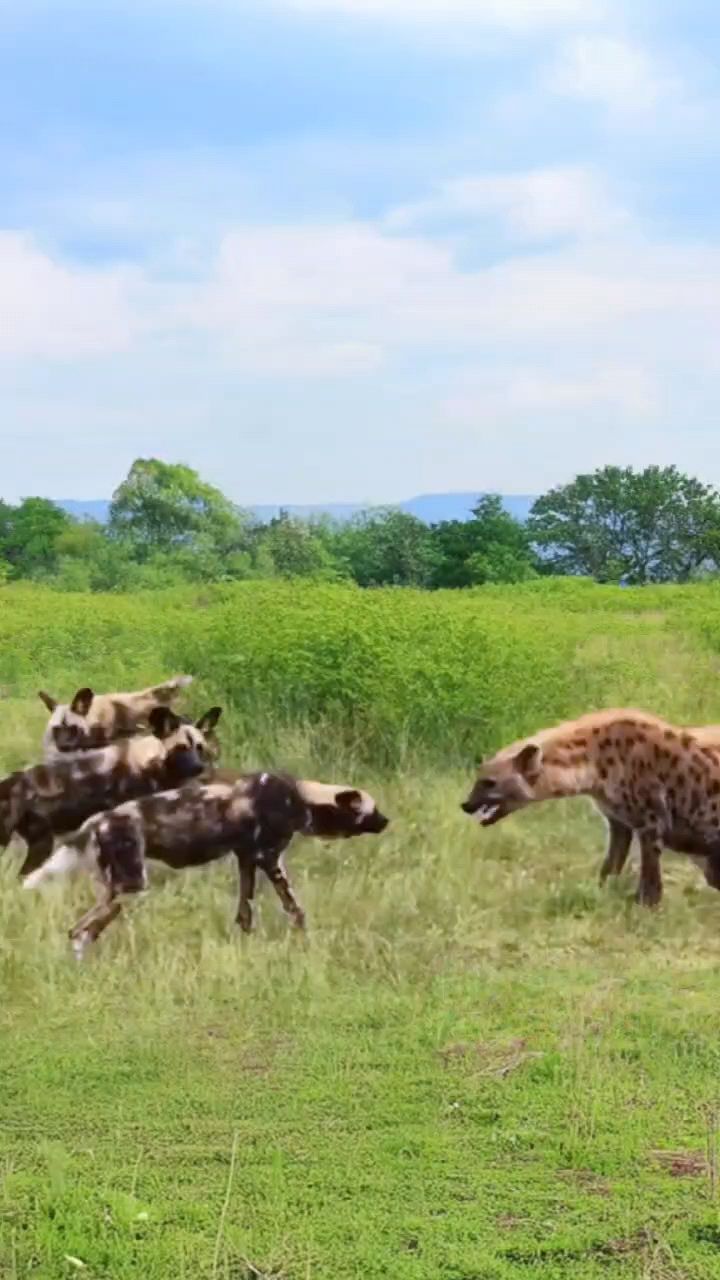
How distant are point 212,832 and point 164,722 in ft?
3.00

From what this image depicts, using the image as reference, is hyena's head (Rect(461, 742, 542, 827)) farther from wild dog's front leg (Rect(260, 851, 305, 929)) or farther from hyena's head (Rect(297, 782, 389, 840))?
wild dog's front leg (Rect(260, 851, 305, 929))

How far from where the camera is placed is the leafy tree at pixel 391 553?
35.2 metres

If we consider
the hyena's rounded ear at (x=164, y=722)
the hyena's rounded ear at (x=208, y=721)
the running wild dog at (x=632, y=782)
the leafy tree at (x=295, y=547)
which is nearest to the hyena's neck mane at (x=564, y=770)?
the running wild dog at (x=632, y=782)

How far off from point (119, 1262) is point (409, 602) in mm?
9330

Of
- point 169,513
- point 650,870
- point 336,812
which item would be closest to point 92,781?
point 336,812

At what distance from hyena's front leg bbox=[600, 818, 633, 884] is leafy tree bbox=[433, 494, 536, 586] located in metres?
25.3

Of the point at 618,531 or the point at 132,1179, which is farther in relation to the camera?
the point at 618,531

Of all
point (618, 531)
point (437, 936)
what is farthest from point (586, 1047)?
point (618, 531)

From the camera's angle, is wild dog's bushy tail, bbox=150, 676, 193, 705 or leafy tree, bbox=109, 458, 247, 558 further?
leafy tree, bbox=109, 458, 247, 558

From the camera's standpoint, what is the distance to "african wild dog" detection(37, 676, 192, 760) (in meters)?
8.86

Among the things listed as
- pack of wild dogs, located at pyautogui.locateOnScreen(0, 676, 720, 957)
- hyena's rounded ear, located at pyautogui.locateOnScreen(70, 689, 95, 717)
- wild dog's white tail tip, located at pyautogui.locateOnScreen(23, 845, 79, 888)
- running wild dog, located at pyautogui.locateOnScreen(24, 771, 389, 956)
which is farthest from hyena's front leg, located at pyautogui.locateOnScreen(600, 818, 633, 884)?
hyena's rounded ear, located at pyautogui.locateOnScreen(70, 689, 95, 717)

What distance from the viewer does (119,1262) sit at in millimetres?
4344

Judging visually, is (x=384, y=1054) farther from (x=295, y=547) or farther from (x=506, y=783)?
(x=295, y=547)

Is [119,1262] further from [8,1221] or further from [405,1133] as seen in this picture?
[405,1133]
